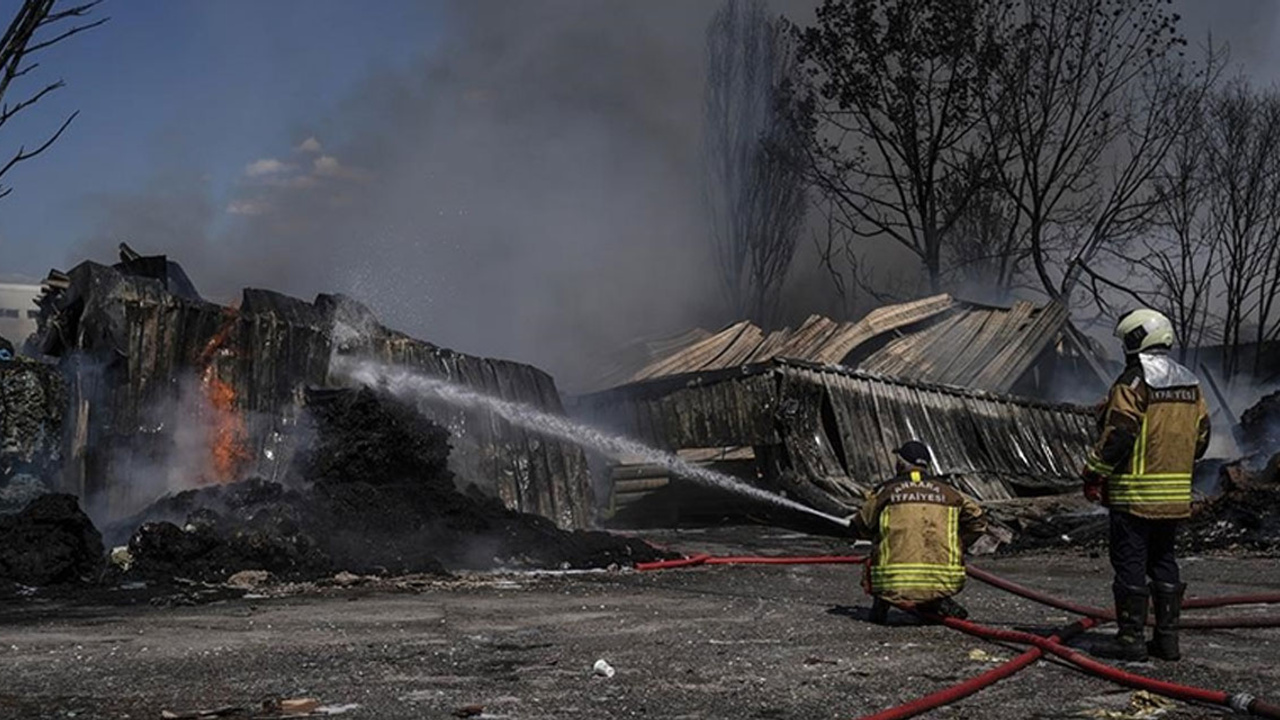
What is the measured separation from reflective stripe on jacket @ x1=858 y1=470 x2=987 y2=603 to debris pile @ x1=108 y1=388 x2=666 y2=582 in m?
4.20

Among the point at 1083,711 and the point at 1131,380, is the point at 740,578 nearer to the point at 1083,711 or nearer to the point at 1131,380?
the point at 1131,380

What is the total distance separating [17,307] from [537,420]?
43469 mm

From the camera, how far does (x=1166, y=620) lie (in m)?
6.30

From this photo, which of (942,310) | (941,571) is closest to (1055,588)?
(941,571)

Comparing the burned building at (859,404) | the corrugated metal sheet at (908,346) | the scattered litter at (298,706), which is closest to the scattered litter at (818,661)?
the scattered litter at (298,706)

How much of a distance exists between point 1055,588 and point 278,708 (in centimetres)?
671

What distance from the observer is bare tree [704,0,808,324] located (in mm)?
32312

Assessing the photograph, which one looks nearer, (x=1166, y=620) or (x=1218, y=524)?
(x=1166, y=620)

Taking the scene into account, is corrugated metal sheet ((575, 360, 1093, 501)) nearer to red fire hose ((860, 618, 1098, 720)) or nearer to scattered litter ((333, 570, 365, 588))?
scattered litter ((333, 570, 365, 588))

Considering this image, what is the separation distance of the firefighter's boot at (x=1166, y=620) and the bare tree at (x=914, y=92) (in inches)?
801

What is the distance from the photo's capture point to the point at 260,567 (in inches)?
404

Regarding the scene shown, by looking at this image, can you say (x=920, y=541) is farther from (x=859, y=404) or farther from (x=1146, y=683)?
(x=859, y=404)

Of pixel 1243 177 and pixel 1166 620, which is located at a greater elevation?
pixel 1243 177

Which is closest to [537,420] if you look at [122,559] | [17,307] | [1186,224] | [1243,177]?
[122,559]
